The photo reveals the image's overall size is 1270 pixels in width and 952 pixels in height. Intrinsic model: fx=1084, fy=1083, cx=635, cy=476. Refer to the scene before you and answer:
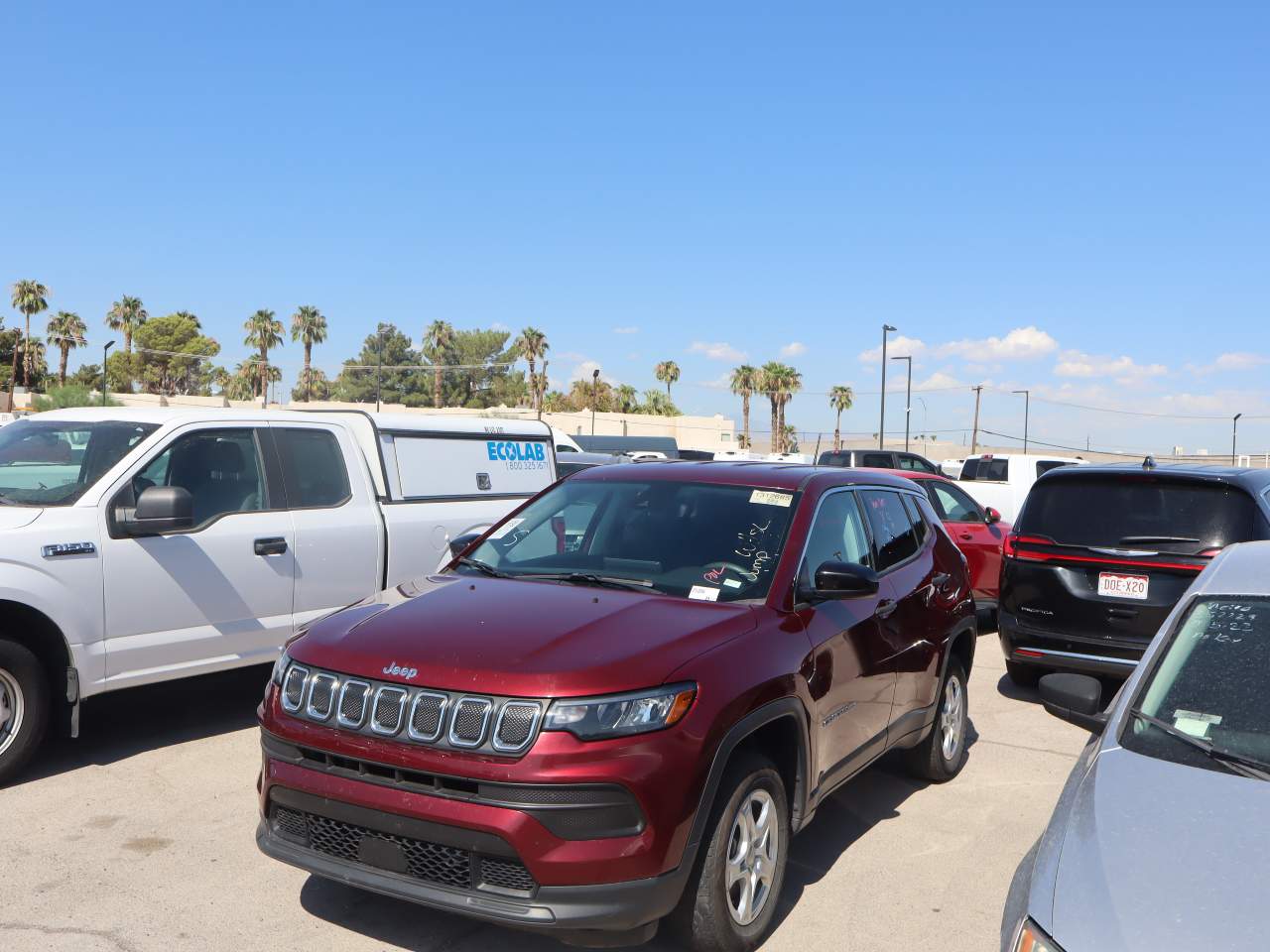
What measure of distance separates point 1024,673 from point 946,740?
303 cm

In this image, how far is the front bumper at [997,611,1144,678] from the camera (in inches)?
299

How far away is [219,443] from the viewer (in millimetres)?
6727

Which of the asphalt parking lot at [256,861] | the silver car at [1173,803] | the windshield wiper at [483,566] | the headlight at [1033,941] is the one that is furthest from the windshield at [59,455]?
the headlight at [1033,941]

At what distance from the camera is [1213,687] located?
3.20m

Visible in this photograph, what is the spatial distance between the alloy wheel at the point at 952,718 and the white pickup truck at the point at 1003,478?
12.3 meters

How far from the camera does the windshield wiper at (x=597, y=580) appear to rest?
14.3 feet

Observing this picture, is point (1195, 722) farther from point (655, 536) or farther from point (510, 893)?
point (655, 536)

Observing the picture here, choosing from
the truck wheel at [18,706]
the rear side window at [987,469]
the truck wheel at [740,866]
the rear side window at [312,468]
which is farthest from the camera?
the rear side window at [987,469]

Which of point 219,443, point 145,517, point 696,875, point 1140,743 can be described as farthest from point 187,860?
point 1140,743

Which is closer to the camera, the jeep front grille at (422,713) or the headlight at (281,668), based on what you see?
the jeep front grille at (422,713)

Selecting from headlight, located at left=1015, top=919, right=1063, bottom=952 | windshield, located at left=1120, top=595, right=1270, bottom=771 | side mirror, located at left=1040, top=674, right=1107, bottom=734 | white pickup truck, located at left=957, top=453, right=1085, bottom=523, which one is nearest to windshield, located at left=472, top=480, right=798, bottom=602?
side mirror, located at left=1040, top=674, right=1107, bottom=734

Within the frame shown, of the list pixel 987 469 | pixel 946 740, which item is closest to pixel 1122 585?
pixel 946 740

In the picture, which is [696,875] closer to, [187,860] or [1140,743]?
[1140,743]

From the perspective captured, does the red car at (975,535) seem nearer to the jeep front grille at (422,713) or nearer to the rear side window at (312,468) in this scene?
the rear side window at (312,468)
